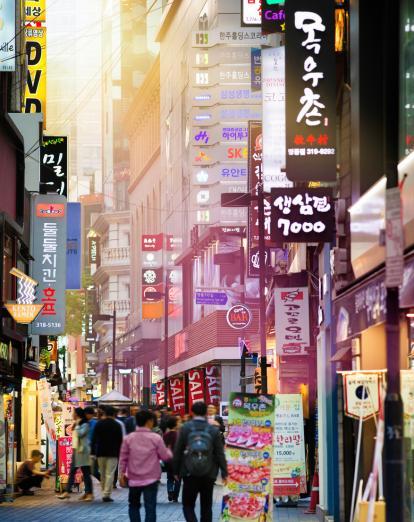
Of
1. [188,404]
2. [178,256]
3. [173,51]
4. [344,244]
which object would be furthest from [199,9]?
[344,244]

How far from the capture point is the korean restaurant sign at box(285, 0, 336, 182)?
685 inches

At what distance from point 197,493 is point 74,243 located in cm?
2994

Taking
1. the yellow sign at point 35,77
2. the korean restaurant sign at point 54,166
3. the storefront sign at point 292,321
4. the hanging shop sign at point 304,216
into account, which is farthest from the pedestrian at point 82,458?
the yellow sign at point 35,77

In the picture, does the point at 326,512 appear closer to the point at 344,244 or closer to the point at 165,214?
the point at 344,244

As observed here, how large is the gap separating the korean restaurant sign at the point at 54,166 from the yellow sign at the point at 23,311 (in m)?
12.9

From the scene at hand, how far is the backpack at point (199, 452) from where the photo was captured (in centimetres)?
1566

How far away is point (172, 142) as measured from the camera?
82.1 metres

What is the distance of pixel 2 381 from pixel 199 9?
45944 mm

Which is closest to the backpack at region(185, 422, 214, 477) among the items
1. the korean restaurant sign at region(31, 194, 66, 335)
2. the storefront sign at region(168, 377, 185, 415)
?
the korean restaurant sign at region(31, 194, 66, 335)

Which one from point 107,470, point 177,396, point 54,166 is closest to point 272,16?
point 107,470

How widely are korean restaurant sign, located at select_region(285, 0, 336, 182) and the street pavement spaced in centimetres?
722

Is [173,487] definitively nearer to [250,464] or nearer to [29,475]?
[29,475]

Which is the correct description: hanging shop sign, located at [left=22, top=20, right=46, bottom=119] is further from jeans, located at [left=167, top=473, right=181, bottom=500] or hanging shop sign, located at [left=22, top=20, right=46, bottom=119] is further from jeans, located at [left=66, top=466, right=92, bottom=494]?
jeans, located at [left=167, top=473, right=181, bottom=500]

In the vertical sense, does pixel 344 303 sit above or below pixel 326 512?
above
